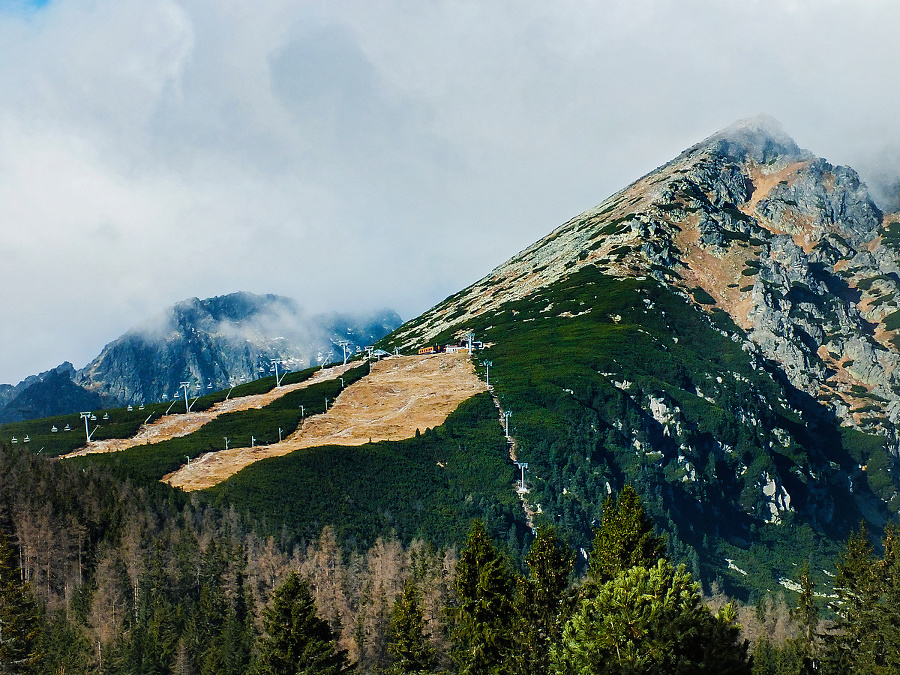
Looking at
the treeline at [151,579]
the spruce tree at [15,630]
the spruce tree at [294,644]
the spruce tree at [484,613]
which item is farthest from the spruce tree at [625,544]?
the treeline at [151,579]

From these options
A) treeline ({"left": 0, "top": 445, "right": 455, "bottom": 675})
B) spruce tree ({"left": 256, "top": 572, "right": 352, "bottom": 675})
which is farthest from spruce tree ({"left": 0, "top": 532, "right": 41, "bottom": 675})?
spruce tree ({"left": 256, "top": 572, "right": 352, "bottom": 675})

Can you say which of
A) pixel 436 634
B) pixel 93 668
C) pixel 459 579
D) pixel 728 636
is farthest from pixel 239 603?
pixel 728 636

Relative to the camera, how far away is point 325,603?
123m

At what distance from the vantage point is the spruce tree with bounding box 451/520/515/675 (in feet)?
197

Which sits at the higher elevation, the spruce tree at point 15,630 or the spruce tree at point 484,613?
the spruce tree at point 15,630

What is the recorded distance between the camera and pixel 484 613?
2392 inches

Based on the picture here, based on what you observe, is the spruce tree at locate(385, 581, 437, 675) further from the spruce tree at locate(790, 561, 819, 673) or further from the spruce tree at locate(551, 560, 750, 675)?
the spruce tree at locate(790, 561, 819, 673)

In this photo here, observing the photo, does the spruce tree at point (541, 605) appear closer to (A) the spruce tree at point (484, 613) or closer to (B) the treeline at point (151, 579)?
(A) the spruce tree at point (484, 613)

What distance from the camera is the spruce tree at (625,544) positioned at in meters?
57.2

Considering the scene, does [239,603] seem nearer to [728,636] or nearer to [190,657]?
[190,657]

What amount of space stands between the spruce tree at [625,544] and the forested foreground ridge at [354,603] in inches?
5.2

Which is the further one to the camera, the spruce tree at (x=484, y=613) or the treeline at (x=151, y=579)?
the treeline at (x=151, y=579)

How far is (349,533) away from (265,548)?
41741 mm

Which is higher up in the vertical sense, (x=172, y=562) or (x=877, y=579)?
(x=172, y=562)
